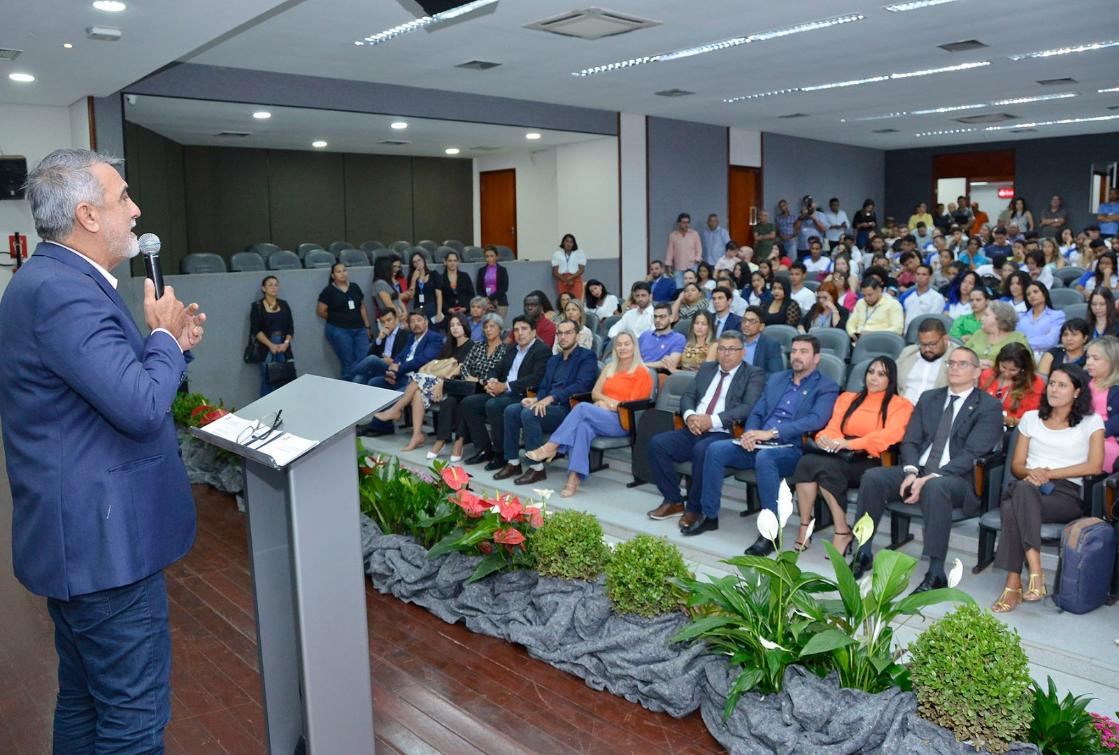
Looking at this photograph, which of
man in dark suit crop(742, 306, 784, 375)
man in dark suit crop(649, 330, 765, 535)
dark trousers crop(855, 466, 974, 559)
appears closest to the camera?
dark trousers crop(855, 466, 974, 559)

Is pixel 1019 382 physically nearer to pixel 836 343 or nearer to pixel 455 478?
pixel 836 343

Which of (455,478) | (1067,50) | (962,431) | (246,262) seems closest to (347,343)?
(246,262)

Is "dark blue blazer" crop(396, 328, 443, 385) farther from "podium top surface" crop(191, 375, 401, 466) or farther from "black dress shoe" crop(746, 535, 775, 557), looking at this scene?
"podium top surface" crop(191, 375, 401, 466)

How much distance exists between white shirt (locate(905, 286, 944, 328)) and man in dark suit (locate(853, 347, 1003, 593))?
158 inches

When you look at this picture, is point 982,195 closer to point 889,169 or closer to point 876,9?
point 889,169

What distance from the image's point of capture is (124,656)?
1.84 metres

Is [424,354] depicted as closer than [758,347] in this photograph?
No

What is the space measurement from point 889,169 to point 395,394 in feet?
62.9

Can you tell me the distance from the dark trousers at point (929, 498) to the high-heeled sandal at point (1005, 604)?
0.29m

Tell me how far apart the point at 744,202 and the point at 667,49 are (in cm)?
744

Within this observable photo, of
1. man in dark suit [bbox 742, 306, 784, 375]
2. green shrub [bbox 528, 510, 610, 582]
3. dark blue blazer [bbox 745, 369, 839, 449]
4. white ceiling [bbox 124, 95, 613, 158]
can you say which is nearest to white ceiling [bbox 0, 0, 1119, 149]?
white ceiling [bbox 124, 95, 613, 158]

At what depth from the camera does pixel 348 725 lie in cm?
231

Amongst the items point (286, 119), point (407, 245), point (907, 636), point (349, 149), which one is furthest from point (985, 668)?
point (349, 149)

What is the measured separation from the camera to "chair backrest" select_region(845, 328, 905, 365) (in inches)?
245
